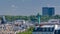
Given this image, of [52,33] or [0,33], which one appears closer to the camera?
[52,33]

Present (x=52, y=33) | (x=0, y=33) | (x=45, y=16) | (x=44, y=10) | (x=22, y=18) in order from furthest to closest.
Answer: (x=22, y=18)
(x=45, y=16)
(x=44, y=10)
(x=0, y=33)
(x=52, y=33)

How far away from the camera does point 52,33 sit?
570cm

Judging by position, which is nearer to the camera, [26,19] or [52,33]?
[52,33]

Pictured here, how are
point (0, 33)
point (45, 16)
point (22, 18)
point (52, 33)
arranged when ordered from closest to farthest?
point (52, 33)
point (0, 33)
point (45, 16)
point (22, 18)

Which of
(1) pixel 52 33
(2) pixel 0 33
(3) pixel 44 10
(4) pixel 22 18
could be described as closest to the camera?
(1) pixel 52 33

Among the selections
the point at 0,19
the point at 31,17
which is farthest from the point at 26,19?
the point at 0,19

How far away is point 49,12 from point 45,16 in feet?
2.03

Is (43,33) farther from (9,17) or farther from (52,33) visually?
(9,17)

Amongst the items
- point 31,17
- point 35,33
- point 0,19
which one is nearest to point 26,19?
point 31,17

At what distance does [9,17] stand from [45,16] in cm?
152

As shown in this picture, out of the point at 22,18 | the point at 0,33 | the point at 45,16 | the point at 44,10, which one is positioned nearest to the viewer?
the point at 0,33

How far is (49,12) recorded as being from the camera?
10.3 meters

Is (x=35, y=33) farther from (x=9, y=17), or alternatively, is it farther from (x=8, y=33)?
(x=9, y=17)

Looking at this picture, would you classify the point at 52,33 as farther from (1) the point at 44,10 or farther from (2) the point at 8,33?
(1) the point at 44,10
